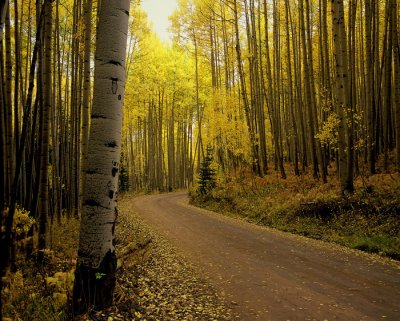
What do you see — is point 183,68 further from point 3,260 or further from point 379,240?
point 3,260

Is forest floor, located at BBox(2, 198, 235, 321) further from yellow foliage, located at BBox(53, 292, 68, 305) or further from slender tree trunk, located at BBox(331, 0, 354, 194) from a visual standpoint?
slender tree trunk, located at BBox(331, 0, 354, 194)

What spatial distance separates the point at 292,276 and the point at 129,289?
2.71 metres

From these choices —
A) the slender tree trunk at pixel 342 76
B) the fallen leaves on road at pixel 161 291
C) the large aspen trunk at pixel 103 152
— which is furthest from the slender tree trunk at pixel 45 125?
the slender tree trunk at pixel 342 76

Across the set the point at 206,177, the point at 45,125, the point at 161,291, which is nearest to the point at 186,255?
the point at 161,291

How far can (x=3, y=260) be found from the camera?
217 cm

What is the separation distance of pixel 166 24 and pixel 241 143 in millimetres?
10552

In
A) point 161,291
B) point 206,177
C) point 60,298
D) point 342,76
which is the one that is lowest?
point 161,291

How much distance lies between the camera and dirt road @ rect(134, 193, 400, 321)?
4.27 metres

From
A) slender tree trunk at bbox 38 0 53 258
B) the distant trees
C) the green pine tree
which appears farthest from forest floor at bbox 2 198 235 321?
the green pine tree

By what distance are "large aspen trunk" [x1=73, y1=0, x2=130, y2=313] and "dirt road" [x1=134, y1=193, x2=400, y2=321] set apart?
2009mm

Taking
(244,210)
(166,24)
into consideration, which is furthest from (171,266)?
(166,24)

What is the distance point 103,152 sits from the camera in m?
3.19

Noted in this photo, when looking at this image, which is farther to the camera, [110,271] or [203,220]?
[203,220]

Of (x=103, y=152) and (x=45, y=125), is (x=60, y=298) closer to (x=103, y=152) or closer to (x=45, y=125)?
(x=103, y=152)
